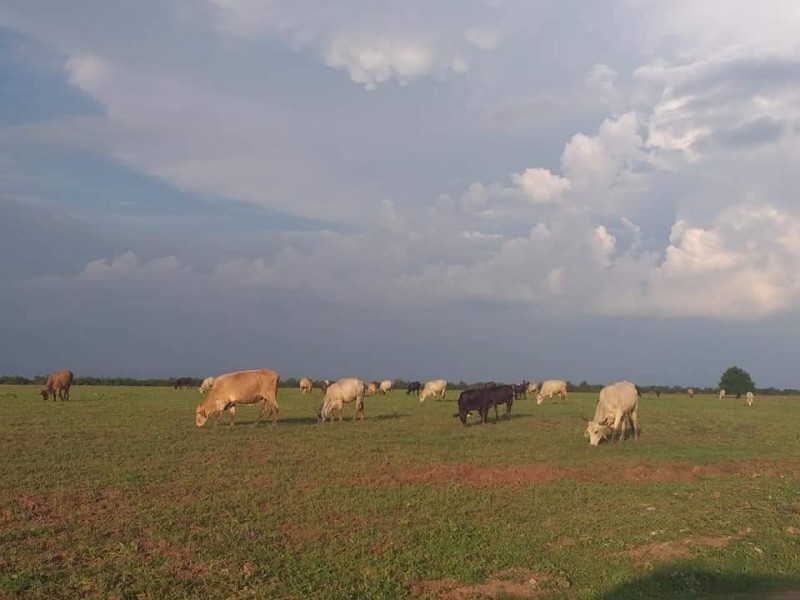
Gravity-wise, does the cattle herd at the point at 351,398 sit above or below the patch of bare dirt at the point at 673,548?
above

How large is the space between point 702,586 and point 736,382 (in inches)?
3846

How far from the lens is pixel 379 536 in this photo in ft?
34.0

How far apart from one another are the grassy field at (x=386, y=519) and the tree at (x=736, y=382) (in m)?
Answer: 82.5

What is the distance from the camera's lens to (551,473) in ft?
53.2

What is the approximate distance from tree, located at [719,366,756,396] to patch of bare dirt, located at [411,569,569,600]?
96418 millimetres

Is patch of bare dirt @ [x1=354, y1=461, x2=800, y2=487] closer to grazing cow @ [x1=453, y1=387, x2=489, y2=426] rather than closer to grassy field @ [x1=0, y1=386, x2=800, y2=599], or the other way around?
grassy field @ [x1=0, y1=386, x2=800, y2=599]

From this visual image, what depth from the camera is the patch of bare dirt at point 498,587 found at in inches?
322

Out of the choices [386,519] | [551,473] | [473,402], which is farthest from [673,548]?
[473,402]

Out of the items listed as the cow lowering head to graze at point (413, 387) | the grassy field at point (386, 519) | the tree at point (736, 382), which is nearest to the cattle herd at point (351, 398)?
the grassy field at point (386, 519)

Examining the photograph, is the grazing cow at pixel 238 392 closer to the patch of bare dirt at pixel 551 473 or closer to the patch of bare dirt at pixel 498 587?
the patch of bare dirt at pixel 551 473

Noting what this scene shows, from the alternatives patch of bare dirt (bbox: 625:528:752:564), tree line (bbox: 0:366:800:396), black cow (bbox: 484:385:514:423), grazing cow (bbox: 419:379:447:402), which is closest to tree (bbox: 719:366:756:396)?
tree line (bbox: 0:366:800:396)

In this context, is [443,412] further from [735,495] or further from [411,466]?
[735,495]

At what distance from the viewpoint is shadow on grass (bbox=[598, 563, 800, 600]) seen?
8.45 m

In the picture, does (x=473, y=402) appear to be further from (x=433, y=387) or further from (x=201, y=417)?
(x=433, y=387)
